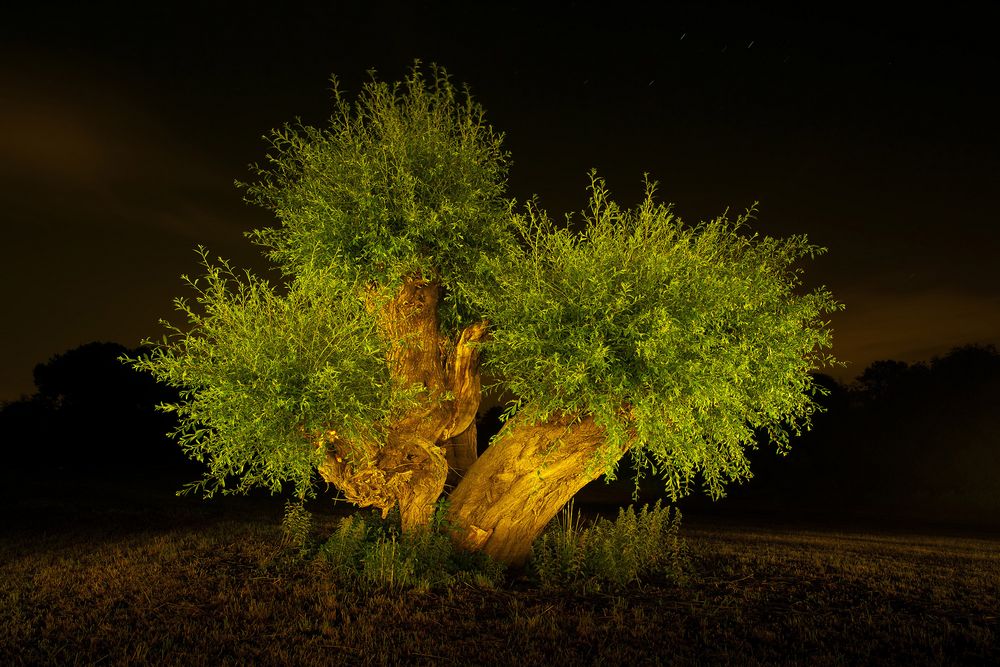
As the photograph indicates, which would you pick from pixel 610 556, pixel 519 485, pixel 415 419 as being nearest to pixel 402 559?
pixel 519 485

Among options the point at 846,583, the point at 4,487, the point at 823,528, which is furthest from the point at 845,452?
the point at 4,487

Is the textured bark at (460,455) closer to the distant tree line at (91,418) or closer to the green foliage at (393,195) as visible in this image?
the green foliage at (393,195)

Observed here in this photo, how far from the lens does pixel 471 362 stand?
15.6 meters

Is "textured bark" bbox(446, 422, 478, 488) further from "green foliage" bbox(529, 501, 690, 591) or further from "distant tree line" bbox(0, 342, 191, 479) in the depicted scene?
"distant tree line" bbox(0, 342, 191, 479)

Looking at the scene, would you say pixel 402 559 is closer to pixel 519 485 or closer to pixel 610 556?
pixel 519 485

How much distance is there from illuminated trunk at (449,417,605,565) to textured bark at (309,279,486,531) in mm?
753

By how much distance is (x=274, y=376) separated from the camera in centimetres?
1236

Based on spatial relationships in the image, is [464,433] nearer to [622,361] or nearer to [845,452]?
[622,361]

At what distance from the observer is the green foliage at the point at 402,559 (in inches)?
499

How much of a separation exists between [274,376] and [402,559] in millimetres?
3697

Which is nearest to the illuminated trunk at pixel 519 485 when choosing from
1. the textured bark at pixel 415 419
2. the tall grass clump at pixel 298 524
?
the textured bark at pixel 415 419

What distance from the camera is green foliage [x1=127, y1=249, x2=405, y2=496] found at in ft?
40.8

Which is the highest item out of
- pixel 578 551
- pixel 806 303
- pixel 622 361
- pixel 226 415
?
pixel 806 303

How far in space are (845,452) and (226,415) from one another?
5068 cm
